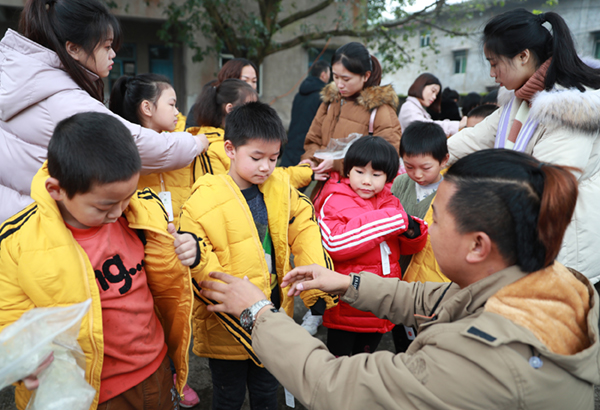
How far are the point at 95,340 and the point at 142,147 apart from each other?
984 mm

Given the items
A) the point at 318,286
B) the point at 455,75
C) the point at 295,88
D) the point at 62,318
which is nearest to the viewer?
the point at 62,318

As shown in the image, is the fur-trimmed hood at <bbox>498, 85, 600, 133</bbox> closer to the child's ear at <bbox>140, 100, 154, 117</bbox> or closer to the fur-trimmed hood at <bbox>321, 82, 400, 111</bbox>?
the fur-trimmed hood at <bbox>321, 82, 400, 111</bbox>

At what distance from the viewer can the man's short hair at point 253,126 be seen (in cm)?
194

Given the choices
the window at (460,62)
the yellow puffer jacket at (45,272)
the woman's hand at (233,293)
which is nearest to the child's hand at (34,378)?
the yellow puffer jacket at (45,272)

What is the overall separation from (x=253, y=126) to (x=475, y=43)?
19006 millimetres

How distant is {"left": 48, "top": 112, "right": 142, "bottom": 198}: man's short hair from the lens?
4.02 ft

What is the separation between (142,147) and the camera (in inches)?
78.3

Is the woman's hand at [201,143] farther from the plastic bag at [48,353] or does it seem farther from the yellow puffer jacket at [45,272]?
the plastic bag at [48,353]

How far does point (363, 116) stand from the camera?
10.8 feet

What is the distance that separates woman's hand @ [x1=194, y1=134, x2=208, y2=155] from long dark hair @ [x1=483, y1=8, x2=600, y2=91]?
1625mm

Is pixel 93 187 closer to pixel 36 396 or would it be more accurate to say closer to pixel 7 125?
pixel 36 396

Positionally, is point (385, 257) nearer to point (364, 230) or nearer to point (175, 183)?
point (364, 230)

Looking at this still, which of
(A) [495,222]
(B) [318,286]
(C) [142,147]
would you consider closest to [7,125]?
(C) [142,147]

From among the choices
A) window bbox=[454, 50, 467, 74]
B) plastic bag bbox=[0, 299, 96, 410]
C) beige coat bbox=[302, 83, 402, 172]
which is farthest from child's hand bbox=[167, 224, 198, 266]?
window bbox=[454, 50, 467, 74]
